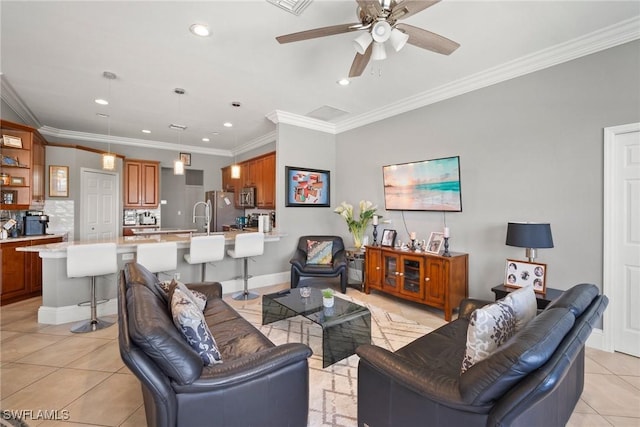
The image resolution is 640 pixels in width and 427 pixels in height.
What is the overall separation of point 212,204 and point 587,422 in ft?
22.1

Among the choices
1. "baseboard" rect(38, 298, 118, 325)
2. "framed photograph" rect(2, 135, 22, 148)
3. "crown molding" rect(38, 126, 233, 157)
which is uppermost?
"crown molding" rect(38, 126, 233, 157)

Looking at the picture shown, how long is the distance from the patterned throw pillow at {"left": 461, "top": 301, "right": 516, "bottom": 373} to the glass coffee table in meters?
1.27

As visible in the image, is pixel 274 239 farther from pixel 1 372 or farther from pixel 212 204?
pixel 1 372

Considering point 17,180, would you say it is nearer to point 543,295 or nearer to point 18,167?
point 18,167

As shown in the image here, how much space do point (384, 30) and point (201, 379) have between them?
7.95 feet

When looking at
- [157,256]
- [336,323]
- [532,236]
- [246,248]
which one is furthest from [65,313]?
[532,236]

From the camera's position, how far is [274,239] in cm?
482

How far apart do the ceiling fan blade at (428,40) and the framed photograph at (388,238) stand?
2.70 metres

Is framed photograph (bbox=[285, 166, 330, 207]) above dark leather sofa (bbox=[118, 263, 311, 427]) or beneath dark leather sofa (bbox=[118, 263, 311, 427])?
above

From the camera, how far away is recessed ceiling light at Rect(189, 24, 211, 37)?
8.38 feet

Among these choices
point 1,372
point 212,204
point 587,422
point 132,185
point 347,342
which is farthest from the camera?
point 212,204

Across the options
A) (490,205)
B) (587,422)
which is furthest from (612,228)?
(587,422)

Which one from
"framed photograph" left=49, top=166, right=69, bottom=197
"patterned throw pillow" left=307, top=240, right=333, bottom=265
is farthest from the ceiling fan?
"framed photograph" left=49, top=166, right=69, bottom=197

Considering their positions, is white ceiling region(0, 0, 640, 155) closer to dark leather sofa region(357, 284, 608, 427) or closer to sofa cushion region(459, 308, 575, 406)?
dark leather sofa region(357, 284, 608, 427)
